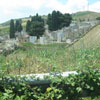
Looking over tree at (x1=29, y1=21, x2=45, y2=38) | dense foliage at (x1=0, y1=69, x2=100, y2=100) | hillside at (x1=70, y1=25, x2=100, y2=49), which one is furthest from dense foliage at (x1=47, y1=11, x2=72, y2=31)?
dense foliage at (x1=0, y1=69, x2=100, y2=100)

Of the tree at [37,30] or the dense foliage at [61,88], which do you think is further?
the tree at [37,30]

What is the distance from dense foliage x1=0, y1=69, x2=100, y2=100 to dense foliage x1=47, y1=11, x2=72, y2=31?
138 feet

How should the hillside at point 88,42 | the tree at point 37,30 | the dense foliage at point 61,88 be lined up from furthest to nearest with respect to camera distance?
the tree at point 37,30
the hillside at point 88,42
the dense foliage at point 61,88

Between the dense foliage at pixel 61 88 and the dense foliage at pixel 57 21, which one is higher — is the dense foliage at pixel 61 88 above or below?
below

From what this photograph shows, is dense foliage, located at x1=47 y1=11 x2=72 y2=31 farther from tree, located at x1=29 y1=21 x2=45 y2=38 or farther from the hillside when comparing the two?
the hillside

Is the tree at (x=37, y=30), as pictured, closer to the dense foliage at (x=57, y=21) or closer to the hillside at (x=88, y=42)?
the dense foliage at (x=57, y=21)

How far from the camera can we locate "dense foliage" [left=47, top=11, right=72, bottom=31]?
45.2 meters

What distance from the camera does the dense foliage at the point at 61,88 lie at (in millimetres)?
2830

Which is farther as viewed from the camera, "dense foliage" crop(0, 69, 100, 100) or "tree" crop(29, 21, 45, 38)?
"tree" crop(29, 21, 45, 38)

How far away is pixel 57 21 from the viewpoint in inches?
1831

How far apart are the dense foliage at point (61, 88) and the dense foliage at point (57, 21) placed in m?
42.0

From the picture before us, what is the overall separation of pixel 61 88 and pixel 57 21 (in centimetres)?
4446

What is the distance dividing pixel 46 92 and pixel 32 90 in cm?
25

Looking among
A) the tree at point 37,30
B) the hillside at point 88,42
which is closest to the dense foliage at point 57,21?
the tree at point 37,30
